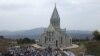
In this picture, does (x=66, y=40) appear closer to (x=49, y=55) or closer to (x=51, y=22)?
(x=51, y=22)

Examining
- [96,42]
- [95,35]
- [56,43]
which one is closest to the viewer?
[56,43]

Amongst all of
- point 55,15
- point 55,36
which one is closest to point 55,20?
point 55,15

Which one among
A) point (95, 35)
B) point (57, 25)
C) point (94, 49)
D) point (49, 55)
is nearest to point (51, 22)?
point (57, 25)

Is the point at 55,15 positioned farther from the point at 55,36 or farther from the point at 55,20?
the point at 55,36

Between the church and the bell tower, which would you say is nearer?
the church

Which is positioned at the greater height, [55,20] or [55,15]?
[55,15]

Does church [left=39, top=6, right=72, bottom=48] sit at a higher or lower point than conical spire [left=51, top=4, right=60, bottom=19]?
lower

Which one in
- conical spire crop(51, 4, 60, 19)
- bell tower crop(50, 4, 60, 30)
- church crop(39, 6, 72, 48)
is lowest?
church crop(39, 6, 72, 48)

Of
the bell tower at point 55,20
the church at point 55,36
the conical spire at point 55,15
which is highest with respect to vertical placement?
the conical spire at point 55,15
